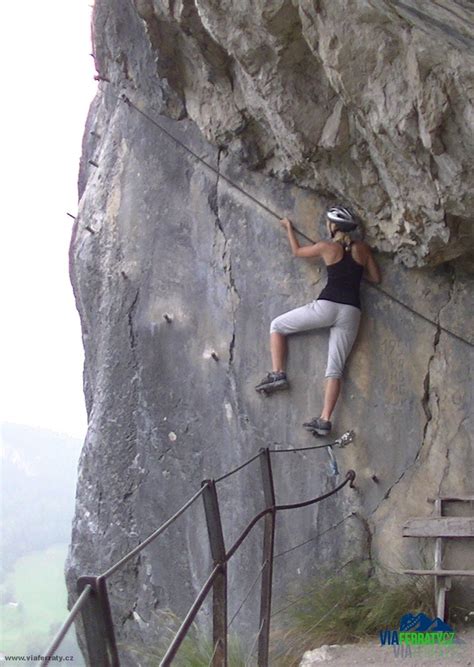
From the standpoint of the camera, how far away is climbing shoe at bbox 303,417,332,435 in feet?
22.3

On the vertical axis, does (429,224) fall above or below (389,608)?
above

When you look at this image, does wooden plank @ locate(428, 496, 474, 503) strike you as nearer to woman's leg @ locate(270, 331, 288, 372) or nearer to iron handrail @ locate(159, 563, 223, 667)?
woman's leg @ locate(270, 331, 288, 372)

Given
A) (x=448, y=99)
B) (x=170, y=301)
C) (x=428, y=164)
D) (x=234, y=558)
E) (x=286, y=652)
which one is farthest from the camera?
(x=170, y=301)

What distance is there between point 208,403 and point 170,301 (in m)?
0.99

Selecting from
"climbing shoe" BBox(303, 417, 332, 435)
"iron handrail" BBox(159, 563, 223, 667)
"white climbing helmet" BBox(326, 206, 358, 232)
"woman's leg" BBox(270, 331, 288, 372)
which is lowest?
"iron handrail" BBox(159, 563, 223, 667)

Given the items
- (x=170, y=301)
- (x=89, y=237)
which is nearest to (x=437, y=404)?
(x=170, y=301)

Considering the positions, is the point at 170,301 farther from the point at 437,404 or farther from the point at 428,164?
the point at 428,164

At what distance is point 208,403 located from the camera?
7.59 meters

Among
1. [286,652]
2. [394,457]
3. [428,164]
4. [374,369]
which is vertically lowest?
[286,652]

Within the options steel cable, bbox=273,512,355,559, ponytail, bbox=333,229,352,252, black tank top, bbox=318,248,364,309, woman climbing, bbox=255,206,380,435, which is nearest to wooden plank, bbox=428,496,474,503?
steel cable, bbox=273,512,355,559

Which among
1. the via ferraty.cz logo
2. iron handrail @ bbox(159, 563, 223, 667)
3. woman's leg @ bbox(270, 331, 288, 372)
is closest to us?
iron handrail @ bbox(159, 563, 223, 667)

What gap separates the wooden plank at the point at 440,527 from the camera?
19.9ft

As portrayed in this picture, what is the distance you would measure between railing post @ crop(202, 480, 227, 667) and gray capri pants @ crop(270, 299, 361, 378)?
2.88 metres

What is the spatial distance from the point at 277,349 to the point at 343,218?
3.83 feet
